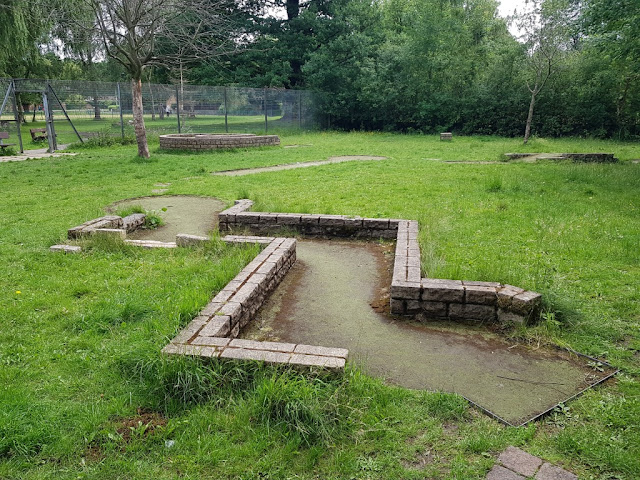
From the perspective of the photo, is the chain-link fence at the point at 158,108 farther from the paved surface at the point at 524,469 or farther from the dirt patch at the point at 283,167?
the paved surface at the point at 524,469

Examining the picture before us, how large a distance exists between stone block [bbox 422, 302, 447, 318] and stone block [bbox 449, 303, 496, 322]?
6 centimetres

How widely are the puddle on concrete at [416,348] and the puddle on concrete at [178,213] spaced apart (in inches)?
107

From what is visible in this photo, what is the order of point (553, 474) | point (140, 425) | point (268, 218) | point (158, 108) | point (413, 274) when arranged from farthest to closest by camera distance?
point (158, 108), point (268, 218), point (413, 274), point (140, 425), point (553, 474)

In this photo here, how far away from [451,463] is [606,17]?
479 inches

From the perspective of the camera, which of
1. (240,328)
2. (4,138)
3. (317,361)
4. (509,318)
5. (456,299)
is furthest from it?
(4,138)

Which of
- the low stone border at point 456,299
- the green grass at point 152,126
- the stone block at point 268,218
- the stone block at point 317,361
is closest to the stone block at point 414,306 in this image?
the low stone border at point 456,299

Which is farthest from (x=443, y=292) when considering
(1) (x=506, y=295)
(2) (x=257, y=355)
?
(2) (x=257, y=355)

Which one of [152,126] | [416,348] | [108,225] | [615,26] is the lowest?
[416,348]

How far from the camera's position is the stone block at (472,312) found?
413cm

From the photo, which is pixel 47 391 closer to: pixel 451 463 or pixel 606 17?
pixel 451 463

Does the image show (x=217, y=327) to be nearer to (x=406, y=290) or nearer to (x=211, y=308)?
(x=211, y=308)

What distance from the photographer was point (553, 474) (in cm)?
232

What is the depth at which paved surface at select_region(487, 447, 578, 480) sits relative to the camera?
2311 millimetres

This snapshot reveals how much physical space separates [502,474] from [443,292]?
1980 mm
